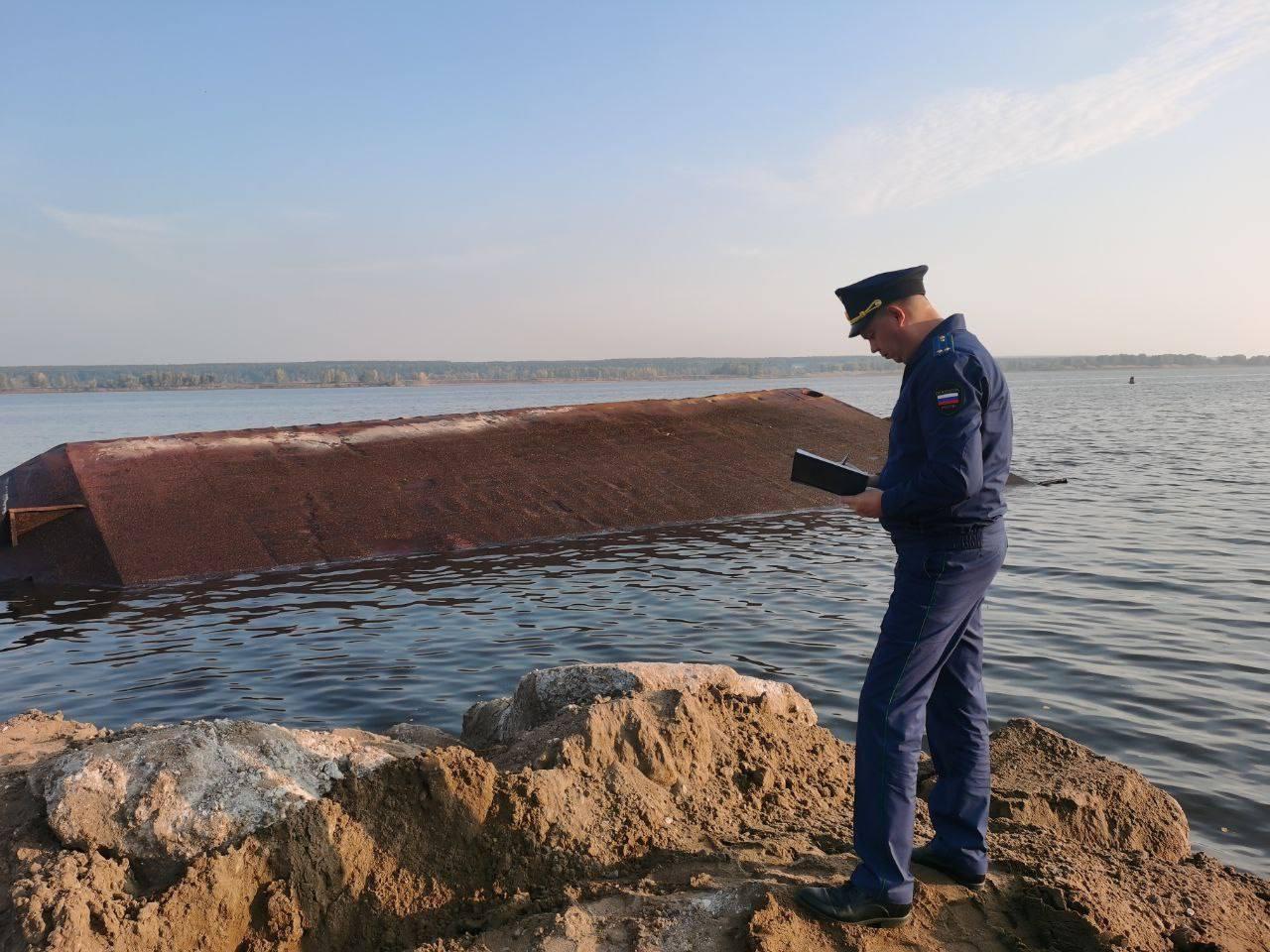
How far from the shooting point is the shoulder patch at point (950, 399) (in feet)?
10.6

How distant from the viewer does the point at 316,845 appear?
3.41 metres

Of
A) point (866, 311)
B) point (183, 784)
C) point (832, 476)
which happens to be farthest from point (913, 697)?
point (183, 784)

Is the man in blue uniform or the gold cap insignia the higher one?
the gold cap insignia

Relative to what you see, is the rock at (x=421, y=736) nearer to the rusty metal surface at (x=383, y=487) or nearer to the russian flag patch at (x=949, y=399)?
the russian flag patch at (x=949, y=399)

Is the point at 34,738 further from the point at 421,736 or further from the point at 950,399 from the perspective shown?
the point at 950,399

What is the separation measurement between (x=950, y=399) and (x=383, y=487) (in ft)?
33.8

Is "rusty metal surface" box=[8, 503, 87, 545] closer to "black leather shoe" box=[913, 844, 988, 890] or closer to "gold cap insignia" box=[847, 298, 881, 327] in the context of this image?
"gold cap insignia" box=[847, 298, 881, 327]

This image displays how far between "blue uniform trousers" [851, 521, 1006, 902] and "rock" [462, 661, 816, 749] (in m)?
1.33

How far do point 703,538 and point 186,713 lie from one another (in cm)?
716

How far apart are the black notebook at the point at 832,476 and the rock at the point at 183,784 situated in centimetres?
194

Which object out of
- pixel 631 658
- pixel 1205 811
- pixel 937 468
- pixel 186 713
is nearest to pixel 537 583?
pixel 631 658

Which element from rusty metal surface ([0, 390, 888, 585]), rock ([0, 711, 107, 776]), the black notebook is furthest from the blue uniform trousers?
rusty metal surface ([0, 390, 888, 585])

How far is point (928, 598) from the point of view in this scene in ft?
10.7

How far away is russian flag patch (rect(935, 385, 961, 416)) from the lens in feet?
10.6
